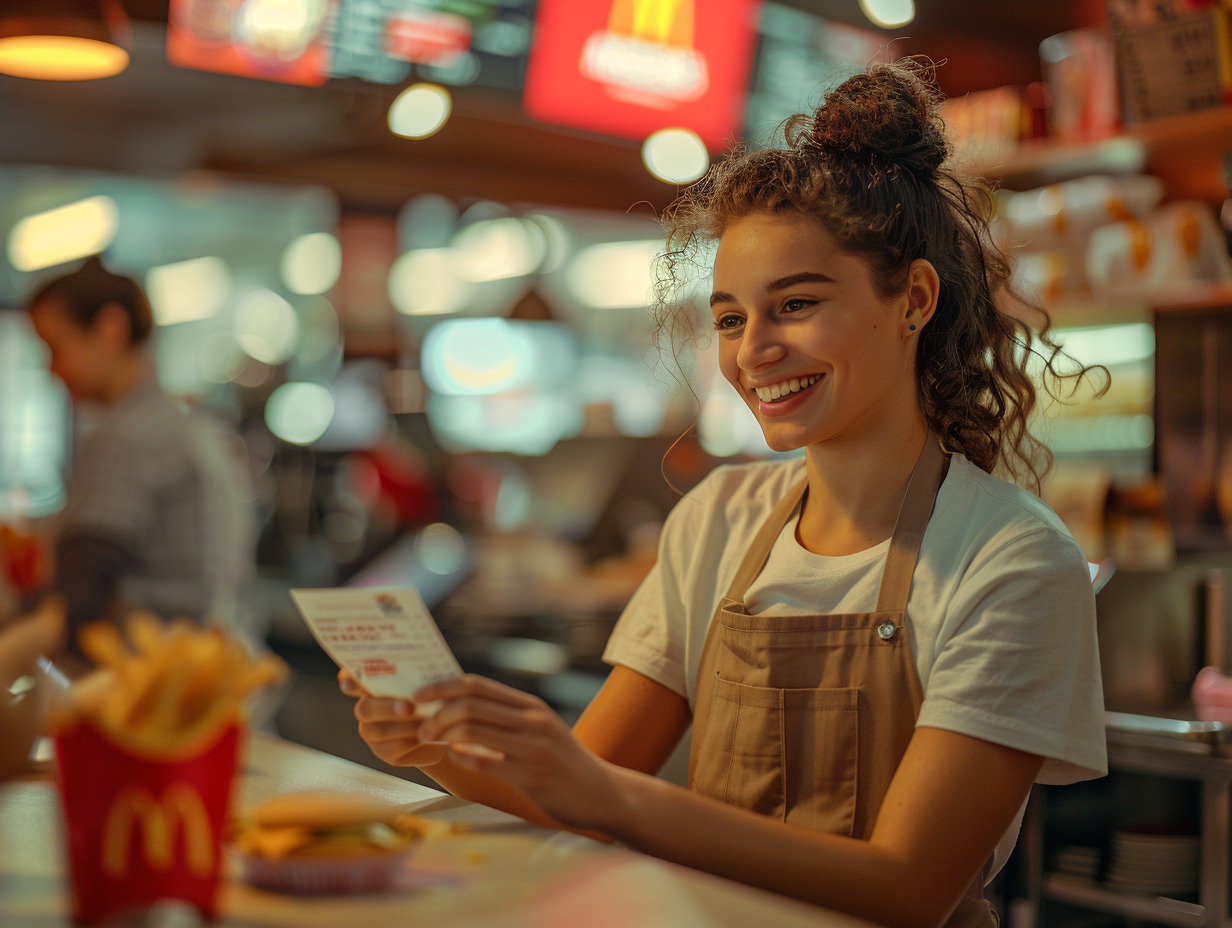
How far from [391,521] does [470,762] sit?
5.06 m

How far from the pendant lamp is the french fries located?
1.84 metres

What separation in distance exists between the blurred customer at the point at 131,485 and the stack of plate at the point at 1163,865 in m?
2.06

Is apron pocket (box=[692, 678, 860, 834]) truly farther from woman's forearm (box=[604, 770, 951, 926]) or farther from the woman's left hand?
the woman's left hand

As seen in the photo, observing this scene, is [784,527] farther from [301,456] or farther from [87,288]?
[301,456]

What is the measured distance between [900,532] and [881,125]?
53 cm

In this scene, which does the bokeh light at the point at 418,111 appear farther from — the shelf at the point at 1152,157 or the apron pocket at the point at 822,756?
the apron pocket at the point at 822,756

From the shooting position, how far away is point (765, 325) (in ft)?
4.74

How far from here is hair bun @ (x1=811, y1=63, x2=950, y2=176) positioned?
4.84 feet

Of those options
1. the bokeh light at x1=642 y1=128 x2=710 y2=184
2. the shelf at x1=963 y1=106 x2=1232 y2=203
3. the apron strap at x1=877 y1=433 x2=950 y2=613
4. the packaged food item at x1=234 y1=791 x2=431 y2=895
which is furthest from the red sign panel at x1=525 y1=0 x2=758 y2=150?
the packaged food item at x1=234 y1=791 x2=431 y2=895

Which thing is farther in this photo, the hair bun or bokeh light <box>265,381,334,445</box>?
bokeh light <box>265,381,334,445</box>

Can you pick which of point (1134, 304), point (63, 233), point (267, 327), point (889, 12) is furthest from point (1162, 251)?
point (63, 233)

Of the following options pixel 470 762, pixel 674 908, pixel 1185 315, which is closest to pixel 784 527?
pixel 470 762

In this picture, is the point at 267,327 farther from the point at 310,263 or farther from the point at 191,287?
the point at 191,287

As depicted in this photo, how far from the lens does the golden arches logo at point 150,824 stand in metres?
0.82
